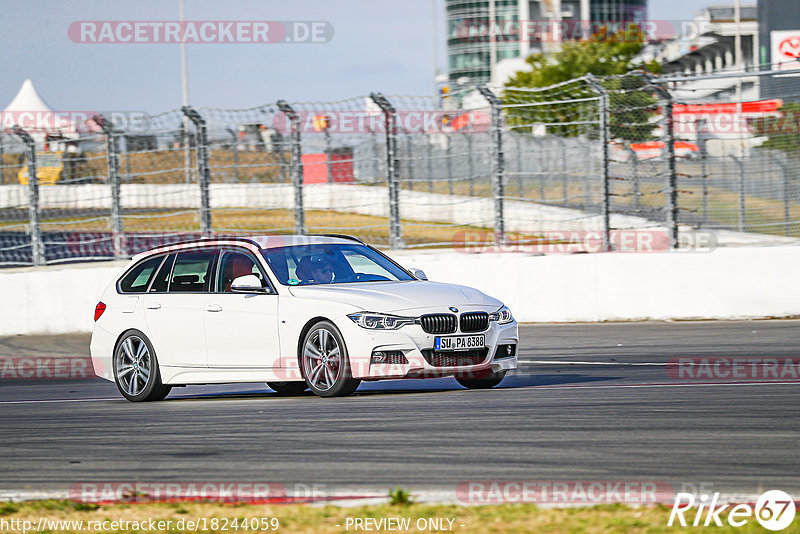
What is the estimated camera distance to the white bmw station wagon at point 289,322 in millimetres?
10008

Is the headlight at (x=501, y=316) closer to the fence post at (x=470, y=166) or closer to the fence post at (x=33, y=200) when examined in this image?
the fence post at (x=470, y=166)

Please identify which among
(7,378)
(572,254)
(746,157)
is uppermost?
(746,157)

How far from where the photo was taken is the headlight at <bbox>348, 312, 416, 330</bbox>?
9945mm

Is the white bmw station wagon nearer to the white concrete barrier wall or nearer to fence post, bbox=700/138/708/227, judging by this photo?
the white concrete barrier wall

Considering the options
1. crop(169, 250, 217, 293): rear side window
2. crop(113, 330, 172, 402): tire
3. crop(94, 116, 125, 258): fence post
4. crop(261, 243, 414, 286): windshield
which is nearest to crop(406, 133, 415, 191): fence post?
crop(94, 116, 125, 258): fence post

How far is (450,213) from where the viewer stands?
1992 cm

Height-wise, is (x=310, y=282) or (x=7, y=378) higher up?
(x=310, y=282)

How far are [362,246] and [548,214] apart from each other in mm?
8553

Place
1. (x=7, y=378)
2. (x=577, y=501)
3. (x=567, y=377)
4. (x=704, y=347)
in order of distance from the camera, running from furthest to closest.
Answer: (x=7, y=378) → (x=704, y=347) → (x=567, y=377) → (x=577, y=501)

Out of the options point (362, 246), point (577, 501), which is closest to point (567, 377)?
point (362, 246)

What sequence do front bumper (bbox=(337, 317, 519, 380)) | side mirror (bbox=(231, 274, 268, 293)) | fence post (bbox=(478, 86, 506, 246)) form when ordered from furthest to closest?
fence post (bbox=(478, 86, 506, 246)) → side mirror (bbox=(231, 274, 268, 293)) → front bumper (bbox=(337, 317, 519, 380))

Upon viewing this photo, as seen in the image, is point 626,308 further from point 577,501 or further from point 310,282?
point 577,501

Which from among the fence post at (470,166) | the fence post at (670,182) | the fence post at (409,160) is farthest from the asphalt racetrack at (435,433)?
the fence post at (470,166)

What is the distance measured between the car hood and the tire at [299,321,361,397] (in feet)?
0.94
